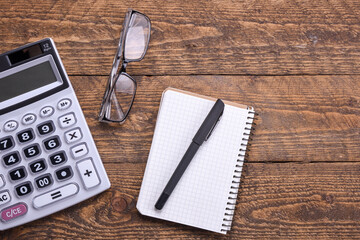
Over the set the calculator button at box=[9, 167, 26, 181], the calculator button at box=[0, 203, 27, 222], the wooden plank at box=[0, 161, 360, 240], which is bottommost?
the wooden plank at box=[0, 161, 360, 240]

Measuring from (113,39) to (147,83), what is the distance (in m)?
0.10

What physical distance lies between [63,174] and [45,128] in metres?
0.08

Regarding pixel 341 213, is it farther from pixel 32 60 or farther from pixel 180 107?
pixel 32 60

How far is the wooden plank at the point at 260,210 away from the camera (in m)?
0.60

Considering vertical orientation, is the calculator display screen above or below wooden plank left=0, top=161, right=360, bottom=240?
above

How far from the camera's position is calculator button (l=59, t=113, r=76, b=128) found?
Answer: 0.57 meters

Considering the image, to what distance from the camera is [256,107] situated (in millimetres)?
641

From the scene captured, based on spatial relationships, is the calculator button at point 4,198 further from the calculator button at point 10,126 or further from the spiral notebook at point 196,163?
Answer: the spiral notebook at point 196,163

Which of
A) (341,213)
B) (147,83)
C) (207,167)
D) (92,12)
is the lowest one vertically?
(341,213)

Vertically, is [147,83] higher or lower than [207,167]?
higher

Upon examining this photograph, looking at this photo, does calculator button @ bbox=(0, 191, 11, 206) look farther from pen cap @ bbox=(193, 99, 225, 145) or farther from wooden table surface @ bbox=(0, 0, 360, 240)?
pen cap @ bbox=(193, 99, 225, 145)

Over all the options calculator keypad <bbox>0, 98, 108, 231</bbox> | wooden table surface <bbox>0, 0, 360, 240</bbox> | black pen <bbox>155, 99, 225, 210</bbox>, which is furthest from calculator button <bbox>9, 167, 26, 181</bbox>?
black pen <bbox>155, 99, 225, 210</bbox>

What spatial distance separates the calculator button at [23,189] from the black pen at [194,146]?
0.21 meters

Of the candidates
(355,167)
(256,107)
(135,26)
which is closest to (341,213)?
(355,167)
